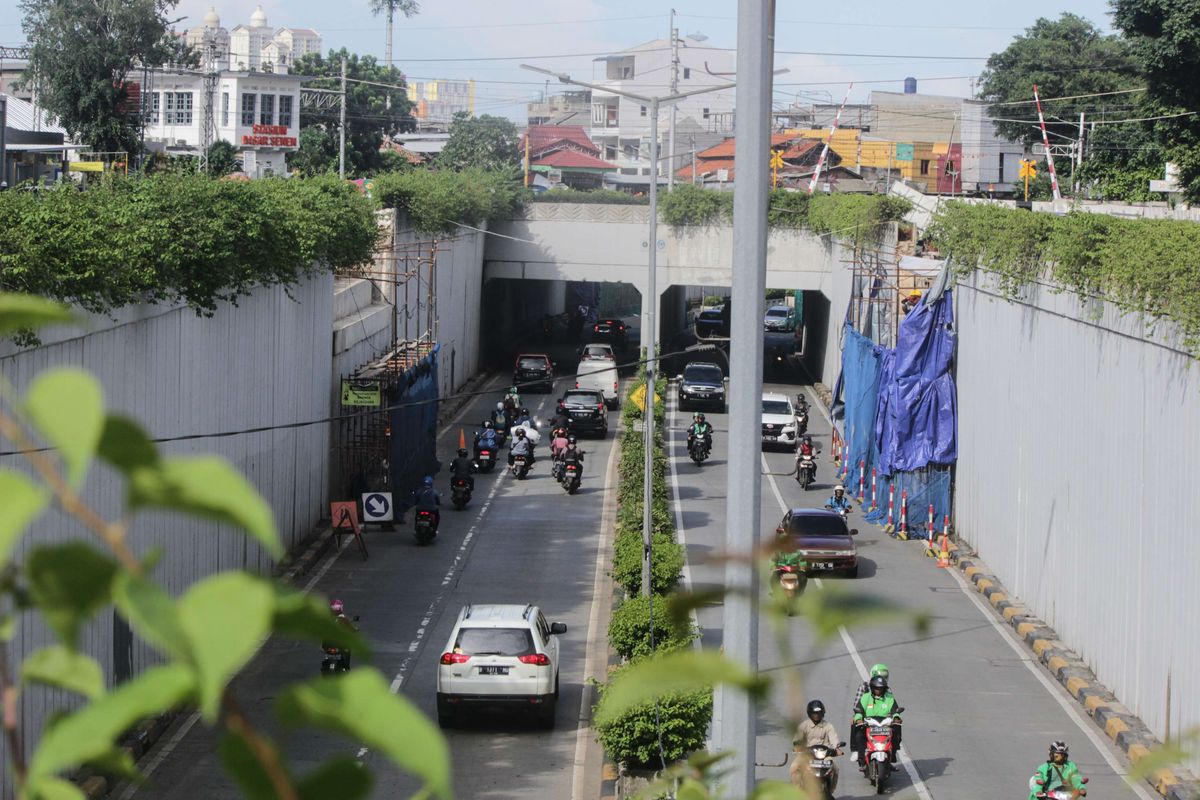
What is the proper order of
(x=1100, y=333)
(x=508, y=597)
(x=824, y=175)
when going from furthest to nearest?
(x=824, y=175), (x=508, y=597), (x=1100, y=333)

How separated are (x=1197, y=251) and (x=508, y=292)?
51.0 m

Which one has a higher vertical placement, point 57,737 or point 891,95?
point 891,95

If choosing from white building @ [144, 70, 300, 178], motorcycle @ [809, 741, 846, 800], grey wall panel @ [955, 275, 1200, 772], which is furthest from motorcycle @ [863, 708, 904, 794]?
white building @ [144, 70, 300, 178]

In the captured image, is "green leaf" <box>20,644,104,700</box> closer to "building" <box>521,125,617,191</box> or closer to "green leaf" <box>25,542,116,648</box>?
"green leaf" <box>25,542,116,648</box>

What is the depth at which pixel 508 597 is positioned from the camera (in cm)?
2416

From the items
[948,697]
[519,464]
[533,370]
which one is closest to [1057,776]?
[948,697]

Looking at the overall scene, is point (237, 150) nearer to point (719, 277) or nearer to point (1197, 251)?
point (719, 277)

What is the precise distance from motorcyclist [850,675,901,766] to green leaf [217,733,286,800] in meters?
14.4

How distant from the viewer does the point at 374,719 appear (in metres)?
1.18

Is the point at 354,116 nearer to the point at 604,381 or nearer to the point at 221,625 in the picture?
the point at 604,381

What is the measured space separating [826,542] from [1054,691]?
22.6 ft

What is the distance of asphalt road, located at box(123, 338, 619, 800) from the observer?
50.1 ft

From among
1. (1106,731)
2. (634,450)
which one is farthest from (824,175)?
(1106,731)

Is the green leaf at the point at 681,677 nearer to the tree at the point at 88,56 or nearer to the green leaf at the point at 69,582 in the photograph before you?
the green leaf at the point at 69,582
